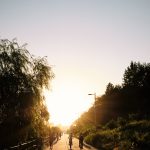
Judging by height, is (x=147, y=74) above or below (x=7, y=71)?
above

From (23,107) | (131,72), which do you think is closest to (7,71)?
(23,107)

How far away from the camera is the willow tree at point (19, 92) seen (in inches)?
773

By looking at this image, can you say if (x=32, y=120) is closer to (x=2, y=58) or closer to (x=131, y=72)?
(x=2, y=58)

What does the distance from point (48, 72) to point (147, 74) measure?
8942cm

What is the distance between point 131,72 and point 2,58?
100 m

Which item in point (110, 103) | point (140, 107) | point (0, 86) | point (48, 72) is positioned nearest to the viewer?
point (0, 86)

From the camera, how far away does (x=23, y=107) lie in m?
20.5

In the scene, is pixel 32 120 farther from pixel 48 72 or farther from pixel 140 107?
pixel 140 107

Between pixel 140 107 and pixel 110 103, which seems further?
pixel 110 103

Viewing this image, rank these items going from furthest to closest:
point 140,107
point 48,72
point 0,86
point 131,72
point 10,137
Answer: point 131,72 → point 140,107 → point 48,72 → point 10,137 → point 0,86

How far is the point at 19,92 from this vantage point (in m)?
20.3

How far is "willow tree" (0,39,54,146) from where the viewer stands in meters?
19.6

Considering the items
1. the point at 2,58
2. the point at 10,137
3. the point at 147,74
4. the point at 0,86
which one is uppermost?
the point at 147,74

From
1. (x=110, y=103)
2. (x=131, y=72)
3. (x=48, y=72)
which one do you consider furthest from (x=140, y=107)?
(x=48, y=72)
